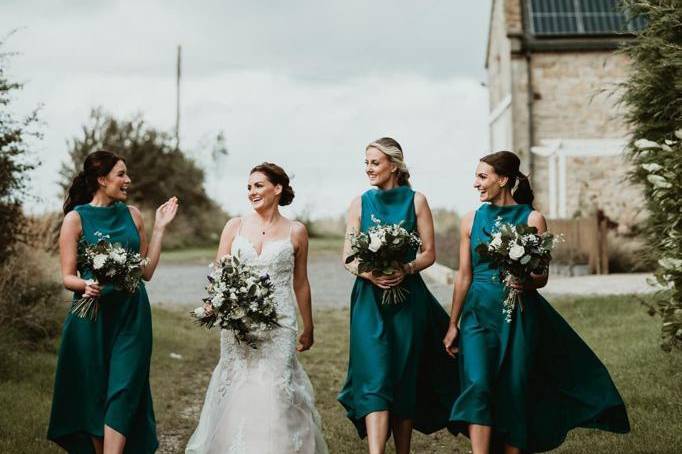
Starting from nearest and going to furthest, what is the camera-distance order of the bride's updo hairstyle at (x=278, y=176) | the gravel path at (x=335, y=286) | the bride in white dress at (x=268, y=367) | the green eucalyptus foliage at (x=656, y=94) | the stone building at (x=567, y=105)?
the bride in white dress at (x=268, y=367) < the bride's updo hairstyle at (x=278, y=176) < the green eucalyptus foliage at (x=656, y=94) < the gravel path at (x=335, y=286) < the stone building at (x=567, y=105)

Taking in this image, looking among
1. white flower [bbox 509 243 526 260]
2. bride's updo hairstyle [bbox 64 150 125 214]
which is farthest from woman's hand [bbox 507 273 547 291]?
bride's updo hairstyle [bbox 64 150 125 214]

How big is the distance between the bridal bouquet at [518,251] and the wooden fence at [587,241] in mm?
18567

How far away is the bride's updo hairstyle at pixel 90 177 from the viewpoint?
7.22 m

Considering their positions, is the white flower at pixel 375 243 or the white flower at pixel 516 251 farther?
the white flower at pixel 375 243

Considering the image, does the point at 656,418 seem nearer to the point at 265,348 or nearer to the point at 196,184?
the point at 265,348

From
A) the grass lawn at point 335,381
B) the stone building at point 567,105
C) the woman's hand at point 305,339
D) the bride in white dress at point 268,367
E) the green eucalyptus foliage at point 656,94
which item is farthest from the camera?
the stone building at point 567,105

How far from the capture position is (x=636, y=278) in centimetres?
2328

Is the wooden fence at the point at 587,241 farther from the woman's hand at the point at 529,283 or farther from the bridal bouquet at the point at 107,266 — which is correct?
the bridal bouquet at the point at 107,266

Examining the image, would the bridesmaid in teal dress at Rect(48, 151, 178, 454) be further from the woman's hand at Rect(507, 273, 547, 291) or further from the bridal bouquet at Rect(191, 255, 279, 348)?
the woman's hand at Rect(507, 273, 547, 291)

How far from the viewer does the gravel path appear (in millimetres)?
20797

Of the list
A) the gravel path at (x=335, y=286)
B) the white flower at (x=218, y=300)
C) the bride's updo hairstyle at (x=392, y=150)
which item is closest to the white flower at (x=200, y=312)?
the white flower at (x=218, y=300)

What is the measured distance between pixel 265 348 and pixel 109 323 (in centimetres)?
109

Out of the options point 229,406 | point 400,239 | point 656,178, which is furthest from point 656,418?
point 229,406

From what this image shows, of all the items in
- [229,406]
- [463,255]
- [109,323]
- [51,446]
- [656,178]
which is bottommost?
[51,446]
